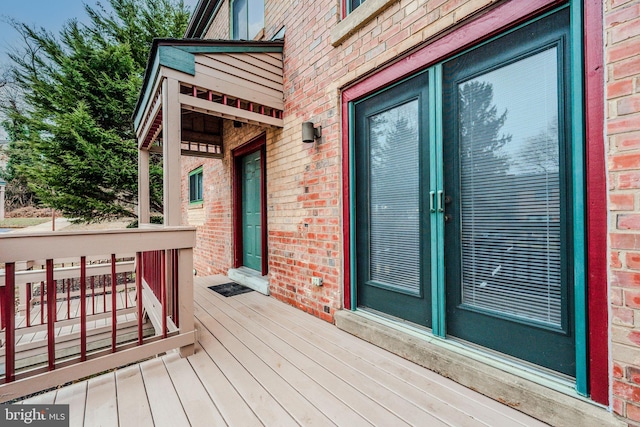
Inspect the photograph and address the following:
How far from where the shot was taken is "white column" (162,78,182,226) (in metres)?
2.31

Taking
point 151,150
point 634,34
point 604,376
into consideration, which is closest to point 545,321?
point 604,376

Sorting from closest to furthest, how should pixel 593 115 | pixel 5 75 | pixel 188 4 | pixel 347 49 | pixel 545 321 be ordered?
pixel 593 115 < pixel 545 321 < pixel 347 49 < pixel 5 75 < pixel 188 4

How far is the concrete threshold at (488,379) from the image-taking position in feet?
3.93

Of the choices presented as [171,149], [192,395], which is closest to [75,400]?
[192,395]

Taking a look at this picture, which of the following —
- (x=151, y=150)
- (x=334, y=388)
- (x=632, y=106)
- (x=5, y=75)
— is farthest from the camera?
(x=5, y=75)

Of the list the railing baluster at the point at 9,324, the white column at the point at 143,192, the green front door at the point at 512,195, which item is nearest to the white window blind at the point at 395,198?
the green front door at the point at 512,195

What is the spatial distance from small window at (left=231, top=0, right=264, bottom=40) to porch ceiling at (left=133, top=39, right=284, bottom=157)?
51.2 inches

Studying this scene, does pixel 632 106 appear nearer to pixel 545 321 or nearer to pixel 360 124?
pixel 545 321

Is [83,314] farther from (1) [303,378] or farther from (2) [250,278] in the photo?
(2) [250,278]

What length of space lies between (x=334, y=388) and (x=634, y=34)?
6.96ft

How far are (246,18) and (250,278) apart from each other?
3.98m

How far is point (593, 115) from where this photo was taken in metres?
1.21
